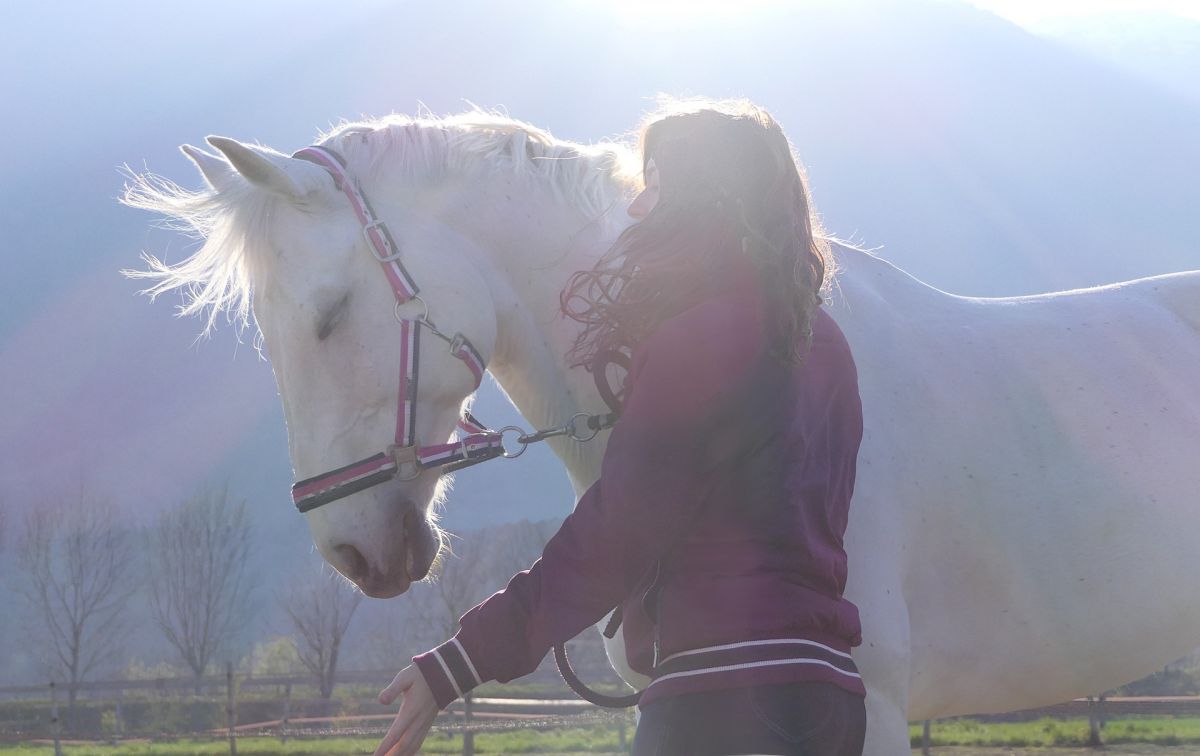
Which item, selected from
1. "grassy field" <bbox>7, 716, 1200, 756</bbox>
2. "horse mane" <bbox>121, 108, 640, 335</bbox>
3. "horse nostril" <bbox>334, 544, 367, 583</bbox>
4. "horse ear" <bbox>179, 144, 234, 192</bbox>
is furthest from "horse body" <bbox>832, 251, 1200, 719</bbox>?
"grassy field" <bbox>7, 716, 1200, 756</bbox>

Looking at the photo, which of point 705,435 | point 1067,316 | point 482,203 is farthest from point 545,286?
point 1067,316

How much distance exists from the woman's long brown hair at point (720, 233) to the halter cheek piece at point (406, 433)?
0.65 meters

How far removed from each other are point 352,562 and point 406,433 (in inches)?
13.0

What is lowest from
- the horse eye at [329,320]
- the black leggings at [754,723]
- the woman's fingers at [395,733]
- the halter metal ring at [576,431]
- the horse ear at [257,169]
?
the woman's fingers at [395,733]

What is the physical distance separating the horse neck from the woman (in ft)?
2.85

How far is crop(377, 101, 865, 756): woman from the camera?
156 centimetres

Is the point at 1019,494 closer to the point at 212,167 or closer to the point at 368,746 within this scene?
the point at 212,167

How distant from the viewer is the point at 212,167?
8.50 ft

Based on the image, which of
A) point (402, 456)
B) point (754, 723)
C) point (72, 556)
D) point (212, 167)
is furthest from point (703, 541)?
point (72, 556)

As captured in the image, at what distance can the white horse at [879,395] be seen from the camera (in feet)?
7.77

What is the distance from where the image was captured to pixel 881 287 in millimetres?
2713

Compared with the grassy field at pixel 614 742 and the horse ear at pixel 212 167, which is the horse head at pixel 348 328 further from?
the grassy field at pixel 614 742

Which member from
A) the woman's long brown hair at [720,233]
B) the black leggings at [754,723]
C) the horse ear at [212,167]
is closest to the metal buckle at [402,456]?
the woman's long brown hair at [720,233]

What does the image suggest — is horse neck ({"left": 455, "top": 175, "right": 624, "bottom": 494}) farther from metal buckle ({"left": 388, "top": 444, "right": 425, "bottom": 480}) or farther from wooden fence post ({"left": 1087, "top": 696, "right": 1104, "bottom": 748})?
wooden fence post ({"left": 1087, "top": 696, "right": 1104, "bottom": 748})
